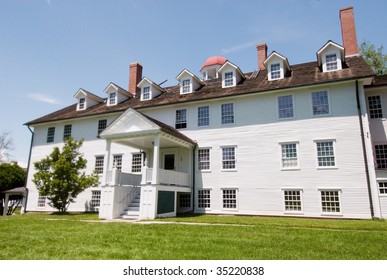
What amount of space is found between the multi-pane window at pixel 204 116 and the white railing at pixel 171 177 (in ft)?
12.5

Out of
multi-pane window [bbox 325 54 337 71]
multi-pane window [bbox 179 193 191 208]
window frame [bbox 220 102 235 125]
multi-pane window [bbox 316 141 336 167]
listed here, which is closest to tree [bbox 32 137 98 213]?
multi-pane window [bbox 179 193 191 208]

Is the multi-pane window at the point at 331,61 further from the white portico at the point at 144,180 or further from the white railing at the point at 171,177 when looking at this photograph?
the white railing at the point at 171,177

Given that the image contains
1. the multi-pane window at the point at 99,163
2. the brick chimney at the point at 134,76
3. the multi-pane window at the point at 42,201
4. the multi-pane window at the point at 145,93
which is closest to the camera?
the multi-pane window at the point at 99,163

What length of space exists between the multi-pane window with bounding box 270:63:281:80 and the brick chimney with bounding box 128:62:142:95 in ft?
42.3


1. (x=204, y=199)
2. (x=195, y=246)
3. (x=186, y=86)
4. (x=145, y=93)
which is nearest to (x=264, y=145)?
(x=204, y=199)

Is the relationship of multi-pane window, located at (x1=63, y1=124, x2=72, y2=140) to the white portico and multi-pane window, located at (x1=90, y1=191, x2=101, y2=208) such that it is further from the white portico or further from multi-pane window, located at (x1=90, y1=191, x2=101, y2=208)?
the white portico

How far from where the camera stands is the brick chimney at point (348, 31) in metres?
19.1

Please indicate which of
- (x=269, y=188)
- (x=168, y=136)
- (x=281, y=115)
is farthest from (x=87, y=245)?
(x=281, y=115)

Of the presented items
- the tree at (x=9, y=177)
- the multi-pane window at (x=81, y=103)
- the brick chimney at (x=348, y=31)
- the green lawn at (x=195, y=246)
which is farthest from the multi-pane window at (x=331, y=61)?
the tree at (x=9, y=177)

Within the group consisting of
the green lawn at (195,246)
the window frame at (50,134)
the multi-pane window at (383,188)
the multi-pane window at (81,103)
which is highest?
the multi-pane window at (81,103)

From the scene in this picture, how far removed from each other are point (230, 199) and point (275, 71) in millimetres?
9196

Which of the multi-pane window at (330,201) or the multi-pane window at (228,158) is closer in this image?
the multi-pane window at (330,201)

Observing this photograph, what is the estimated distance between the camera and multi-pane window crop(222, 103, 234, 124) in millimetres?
→ 18862
